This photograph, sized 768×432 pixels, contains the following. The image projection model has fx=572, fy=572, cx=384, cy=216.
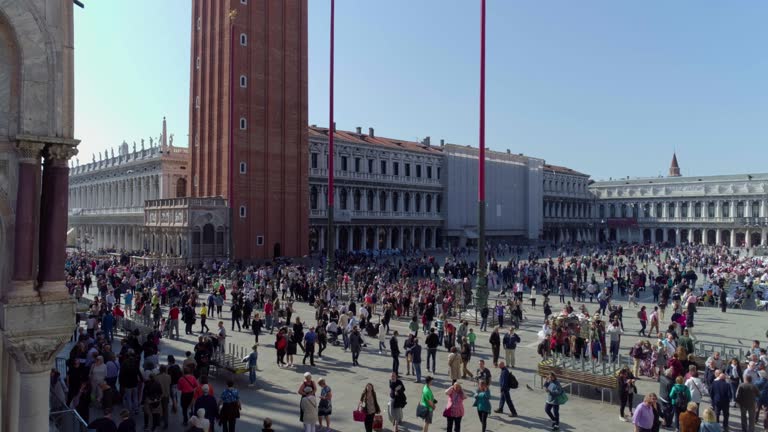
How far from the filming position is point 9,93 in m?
6.50

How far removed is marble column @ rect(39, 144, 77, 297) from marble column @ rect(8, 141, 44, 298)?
4.3 inches

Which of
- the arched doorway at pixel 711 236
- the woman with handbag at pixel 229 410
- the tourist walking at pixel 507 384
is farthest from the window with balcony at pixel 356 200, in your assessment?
the arched doorway at pixel 711 236

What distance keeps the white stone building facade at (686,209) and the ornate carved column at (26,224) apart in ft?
283

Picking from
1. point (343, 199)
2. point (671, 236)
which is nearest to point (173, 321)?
point (343, 199)

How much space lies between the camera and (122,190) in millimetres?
61250

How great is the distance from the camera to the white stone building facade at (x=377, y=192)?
181 ft

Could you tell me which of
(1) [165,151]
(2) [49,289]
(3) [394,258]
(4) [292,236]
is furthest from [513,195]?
(2) [49,289]

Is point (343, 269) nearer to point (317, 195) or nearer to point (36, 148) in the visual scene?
point (317, 195)

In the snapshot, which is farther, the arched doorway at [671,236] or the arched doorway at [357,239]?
the arched doorway at [671,236]

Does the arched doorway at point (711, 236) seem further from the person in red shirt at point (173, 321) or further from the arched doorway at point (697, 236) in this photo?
the person in red shirt at point (173, 321)

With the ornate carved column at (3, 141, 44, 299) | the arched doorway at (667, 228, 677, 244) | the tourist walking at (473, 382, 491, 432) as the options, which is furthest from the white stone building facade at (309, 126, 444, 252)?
the ornate carved column at (3, 141, 44, 299)

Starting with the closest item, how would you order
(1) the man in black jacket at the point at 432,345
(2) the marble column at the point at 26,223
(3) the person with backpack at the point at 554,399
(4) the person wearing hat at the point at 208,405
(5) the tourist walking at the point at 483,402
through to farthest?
(2) the marble column at the point at 26,223 → (4) the person wearing hat at the point at 208,405 → (5) the tourist walking at the point at 483,402 → (3) the person with backpack at the point at 554,399 → (1) the man in black jacket at the point at 432,345

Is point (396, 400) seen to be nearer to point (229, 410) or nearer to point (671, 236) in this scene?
point (229, 410)

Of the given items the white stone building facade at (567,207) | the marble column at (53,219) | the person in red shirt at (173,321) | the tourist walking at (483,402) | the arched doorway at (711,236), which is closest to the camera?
the marble column at (53,219)
